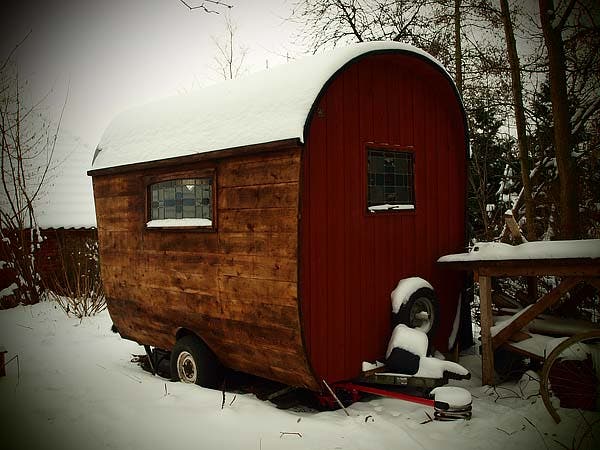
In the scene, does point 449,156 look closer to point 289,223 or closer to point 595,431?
point 289,223

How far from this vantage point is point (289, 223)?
506cm

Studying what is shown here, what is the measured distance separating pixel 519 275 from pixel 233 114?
4.07 meters

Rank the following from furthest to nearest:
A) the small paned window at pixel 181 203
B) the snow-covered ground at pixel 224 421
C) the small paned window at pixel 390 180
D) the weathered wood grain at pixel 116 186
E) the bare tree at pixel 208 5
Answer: the weathered wood grain at pixel 116 186 → the small paned window at pixel 181 203 → the small paned window at pixel 390 180 → the snow-covered ground at pixel 224 421 → the bare tree at pixel 208 5

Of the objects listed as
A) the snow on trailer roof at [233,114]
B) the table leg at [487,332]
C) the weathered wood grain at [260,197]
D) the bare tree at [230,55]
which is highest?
the bare tree at [230,55]

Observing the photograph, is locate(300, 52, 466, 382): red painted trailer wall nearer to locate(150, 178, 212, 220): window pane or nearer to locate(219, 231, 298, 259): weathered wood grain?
locate(219, 231, 298, 259): weathered wood grain

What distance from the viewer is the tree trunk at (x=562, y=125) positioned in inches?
301

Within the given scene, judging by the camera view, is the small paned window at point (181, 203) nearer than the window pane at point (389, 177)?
No

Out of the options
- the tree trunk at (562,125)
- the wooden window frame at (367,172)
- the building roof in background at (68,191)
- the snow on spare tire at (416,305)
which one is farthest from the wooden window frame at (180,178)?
the building roof in background at (68,191)

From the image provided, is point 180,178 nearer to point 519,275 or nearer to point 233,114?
point 233,114

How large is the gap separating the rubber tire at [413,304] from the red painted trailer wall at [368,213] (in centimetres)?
20

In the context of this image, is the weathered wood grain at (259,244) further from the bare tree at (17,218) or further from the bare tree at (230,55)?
the bare tree at (230,55)

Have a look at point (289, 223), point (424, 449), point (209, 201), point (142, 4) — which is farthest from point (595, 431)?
point (142, 4)

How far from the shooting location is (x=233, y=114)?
6117 millimetres

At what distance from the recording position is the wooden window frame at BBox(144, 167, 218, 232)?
6016 mm
